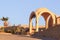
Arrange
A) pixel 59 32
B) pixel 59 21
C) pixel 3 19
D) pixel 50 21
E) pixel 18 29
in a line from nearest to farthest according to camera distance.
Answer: pixel 59 32
pixel 59 21
pixel 50 21
pixel 18 29
pixel 3 19

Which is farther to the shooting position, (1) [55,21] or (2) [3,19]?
(2) [3,19]

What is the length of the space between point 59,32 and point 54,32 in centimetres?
183

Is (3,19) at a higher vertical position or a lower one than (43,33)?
higher

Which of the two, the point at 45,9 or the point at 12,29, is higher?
the point at 45,9

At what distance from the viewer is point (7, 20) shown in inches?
2409

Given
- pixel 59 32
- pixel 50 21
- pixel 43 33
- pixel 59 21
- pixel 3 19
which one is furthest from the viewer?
pixel 3 19

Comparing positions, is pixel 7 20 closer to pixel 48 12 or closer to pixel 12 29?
pixel 12 29

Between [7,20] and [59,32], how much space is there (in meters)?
40.9

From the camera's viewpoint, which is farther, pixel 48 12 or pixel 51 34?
pixel 48 12

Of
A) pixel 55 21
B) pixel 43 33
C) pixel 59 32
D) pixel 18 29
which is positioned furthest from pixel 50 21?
pixel 59 32

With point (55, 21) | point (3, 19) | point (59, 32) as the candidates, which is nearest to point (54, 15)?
point (55, 21)

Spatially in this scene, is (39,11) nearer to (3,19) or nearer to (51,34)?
(51,34)

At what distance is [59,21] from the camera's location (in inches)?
1465

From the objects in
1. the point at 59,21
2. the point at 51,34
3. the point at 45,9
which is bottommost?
the point at 51,34
